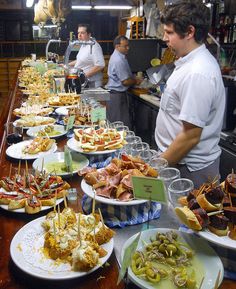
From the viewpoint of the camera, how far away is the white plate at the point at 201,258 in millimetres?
1197

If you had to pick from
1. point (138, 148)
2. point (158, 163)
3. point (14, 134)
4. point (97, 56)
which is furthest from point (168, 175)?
point (97, 56)

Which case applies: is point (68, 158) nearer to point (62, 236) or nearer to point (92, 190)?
point (92, 190)

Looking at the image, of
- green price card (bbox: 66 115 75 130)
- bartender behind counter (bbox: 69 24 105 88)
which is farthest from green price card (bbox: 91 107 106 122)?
bartender behind counter (bbox: 69 24 105 88)

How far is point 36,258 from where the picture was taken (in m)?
1.34

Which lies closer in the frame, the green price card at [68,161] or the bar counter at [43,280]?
the bar counter at [43,280]

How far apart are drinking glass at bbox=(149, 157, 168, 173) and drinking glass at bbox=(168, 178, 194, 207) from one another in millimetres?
198

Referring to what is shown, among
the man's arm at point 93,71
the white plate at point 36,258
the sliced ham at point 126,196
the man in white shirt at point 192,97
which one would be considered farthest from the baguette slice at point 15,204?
the man's arm at point 93,71

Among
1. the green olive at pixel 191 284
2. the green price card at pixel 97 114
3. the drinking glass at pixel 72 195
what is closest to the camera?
the green olive at pixel 191 284

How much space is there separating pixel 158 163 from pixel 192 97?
59 centimetres

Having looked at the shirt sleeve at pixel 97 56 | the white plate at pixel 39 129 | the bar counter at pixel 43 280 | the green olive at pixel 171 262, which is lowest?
the bar counter at pixel 43 280

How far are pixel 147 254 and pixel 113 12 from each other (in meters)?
12.8

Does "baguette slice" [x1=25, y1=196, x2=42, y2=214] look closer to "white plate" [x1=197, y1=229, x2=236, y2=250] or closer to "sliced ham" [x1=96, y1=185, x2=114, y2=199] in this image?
"sliced ham" [x1=96, y1=185, x2=114, y2=199]

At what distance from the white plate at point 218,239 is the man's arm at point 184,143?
110 centimetres

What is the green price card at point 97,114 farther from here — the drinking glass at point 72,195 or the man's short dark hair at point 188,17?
the drinking glass at point 72,195
